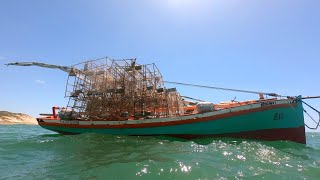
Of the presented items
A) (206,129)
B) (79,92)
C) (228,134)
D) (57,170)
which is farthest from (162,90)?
(57,170)

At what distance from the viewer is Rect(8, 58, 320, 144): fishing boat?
18.4 m

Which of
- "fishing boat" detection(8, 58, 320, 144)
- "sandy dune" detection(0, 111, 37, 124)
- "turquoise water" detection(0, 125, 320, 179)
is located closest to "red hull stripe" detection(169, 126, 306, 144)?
"fishing boat" detection(8, 58, 320, 144)

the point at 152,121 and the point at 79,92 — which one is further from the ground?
the point at 79,92

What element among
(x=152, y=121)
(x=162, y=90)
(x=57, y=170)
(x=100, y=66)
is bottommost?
(x=57, y=170)

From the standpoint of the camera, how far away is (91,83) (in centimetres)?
2231

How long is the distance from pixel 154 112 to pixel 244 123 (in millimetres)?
7153

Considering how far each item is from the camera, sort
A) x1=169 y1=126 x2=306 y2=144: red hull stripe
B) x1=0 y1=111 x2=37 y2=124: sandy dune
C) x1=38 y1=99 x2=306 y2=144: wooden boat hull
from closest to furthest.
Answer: x1=38 y1=99 x2=306 y2=144: wooden boat hull, x1=169 y1=126 x2=306 y2=144: red hull stripe, x1=0 y1=111 x2=37 y2=124: sandy dune

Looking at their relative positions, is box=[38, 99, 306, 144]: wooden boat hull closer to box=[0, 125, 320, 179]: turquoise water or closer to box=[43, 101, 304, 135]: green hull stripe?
box=[43, 101, 304, 135]: green hull stripe

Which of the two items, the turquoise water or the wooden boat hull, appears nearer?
the turquoise water

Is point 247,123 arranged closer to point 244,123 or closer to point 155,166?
point 244,123

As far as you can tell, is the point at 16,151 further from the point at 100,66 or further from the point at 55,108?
the point at 55,108

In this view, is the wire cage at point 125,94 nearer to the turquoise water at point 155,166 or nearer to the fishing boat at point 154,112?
the fishing boat at point 154,112

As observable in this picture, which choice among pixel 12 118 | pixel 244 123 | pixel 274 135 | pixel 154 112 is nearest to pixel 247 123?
pixel 244 123

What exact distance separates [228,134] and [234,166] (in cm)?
914
